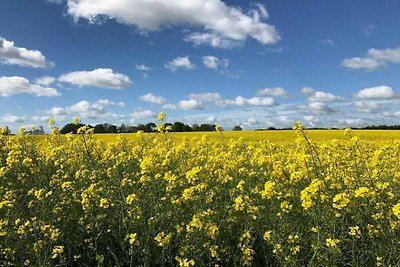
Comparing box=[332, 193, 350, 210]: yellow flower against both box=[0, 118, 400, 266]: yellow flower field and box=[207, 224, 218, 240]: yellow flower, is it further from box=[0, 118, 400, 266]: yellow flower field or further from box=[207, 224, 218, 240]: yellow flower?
box=[207, 224, 218, 240]: yellow flower

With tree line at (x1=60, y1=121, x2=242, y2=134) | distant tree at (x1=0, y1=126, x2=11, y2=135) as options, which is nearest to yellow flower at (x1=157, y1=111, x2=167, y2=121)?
tree line at (x1=60, y1=121, x2=242, y2=134)

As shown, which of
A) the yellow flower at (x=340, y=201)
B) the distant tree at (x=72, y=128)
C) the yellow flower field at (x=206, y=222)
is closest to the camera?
the yellow flower at (x=340, y=201)

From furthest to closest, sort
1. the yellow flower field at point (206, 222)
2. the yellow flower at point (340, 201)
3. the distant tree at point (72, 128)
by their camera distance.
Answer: the distant tree at point (72, 128)
the yellow flower field at point (206, 222)
the yellow flower at point (340, 201)

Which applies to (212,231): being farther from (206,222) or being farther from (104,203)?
(104,203)

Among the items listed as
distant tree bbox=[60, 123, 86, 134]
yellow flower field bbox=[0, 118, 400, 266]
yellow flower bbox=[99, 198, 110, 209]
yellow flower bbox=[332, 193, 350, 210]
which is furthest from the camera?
distant tree bbox=[60, 123, 86, 134]

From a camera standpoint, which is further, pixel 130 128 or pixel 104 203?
pixel 130 128

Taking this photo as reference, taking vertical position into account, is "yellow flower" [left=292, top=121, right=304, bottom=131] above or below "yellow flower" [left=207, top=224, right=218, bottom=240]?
above

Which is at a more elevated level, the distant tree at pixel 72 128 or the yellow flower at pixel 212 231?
the distant tree at pixel 72 128

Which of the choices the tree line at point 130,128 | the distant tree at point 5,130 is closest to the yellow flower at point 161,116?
the tree line at point 130,128

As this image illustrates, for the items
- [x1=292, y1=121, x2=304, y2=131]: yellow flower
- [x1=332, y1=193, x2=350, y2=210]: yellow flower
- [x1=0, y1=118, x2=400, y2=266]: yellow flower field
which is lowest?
[x1=0, y1=118, x2=400, y2=266]: yellow flower field

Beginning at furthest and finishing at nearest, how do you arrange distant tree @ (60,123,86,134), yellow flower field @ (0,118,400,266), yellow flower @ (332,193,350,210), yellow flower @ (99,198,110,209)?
distant tree @ (60,123,86,134), yellow flower @ (99,198,110,209), yellow flower field @ (0,118,400,266), yellow flower @ (332,193,350,210)

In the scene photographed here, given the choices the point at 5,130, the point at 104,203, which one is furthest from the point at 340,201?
the point at 5,130

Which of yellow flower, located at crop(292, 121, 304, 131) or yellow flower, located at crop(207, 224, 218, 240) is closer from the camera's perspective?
yellow flower, located at crop(207, 224, 218, 240)

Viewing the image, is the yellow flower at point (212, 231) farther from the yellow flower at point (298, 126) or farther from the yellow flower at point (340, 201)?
the yellow flower at point (298, 126)
